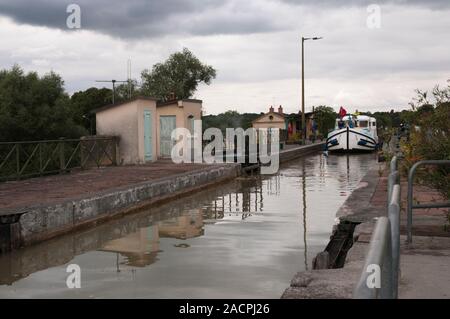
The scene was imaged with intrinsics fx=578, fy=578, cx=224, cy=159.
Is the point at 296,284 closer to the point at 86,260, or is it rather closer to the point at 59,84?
the point at 86,260

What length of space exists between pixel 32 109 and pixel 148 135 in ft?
56.4

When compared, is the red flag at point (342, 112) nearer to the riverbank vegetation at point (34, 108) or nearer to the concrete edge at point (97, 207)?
the riverbank vegetation at point (34, 108)

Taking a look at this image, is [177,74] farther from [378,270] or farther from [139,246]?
[378,270]

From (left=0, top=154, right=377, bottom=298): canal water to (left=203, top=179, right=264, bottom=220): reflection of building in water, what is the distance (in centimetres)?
2

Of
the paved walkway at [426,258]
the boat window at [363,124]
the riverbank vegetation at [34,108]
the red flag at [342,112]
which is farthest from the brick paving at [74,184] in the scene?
the red flag at [342,112]

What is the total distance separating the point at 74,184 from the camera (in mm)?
13719

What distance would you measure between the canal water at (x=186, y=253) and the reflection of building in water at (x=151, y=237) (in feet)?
0.05

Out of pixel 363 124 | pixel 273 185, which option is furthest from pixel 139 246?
pixel 363 124

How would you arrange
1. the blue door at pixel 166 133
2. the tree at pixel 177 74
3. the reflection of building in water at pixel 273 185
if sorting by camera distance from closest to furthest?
the reflection of building in water at pixel 273 185
the blue door at pixel 166 133
the tree at pixel 177 74

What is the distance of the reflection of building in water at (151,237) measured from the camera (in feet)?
26.9

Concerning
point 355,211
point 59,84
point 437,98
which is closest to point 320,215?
point 355,211

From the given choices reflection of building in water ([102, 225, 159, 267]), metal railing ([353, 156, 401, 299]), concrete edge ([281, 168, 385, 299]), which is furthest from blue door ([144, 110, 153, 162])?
metal railing ([353, 156, 401, 299])

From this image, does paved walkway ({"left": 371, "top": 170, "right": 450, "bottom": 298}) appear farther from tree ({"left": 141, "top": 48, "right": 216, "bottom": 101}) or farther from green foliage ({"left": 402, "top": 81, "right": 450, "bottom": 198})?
tree ({"left": 141, "top": 48, "right": 216, "bottom": 101})

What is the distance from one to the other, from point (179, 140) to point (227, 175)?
5.01 m
